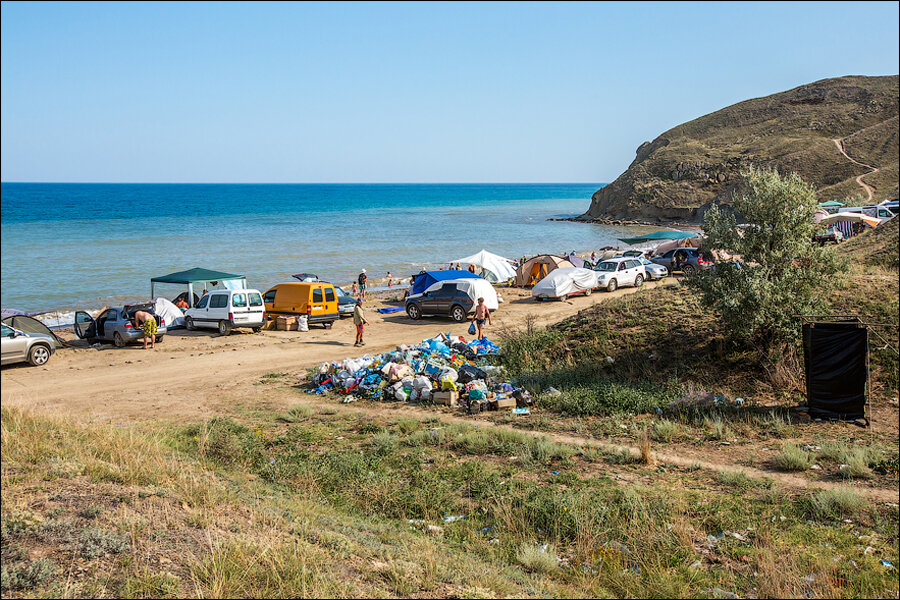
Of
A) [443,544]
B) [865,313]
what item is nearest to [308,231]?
[865,313]

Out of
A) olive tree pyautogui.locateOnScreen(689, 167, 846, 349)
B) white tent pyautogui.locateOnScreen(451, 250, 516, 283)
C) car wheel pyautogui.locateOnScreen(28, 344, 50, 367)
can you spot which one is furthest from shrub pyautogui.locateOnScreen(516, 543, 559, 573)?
white tent pyautogui.locateOnScreen(451, 250, 516, 283)

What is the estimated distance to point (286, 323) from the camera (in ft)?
85.5

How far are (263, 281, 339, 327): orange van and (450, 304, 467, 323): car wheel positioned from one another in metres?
4.68

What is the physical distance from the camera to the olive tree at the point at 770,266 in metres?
14.5

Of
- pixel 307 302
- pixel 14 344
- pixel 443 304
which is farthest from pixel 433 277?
pixel 14 344

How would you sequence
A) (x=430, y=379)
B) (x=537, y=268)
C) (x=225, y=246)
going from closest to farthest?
(x=430, y=379) < (x=537, y=268) < (x=225, y=246)

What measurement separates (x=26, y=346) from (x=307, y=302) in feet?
31.5

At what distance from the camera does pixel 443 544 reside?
7.40 metres

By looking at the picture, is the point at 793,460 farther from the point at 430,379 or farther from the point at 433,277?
the point at 433,277

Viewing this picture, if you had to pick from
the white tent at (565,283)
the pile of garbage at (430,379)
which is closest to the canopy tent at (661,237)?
the white tent at (565,283)

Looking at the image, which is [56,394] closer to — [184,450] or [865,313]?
[184,450]

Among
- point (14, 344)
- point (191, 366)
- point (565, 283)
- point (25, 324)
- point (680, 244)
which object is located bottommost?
point (191, 366)

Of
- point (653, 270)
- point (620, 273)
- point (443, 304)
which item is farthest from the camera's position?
point (653, 270)

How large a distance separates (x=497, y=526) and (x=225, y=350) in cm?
1645
